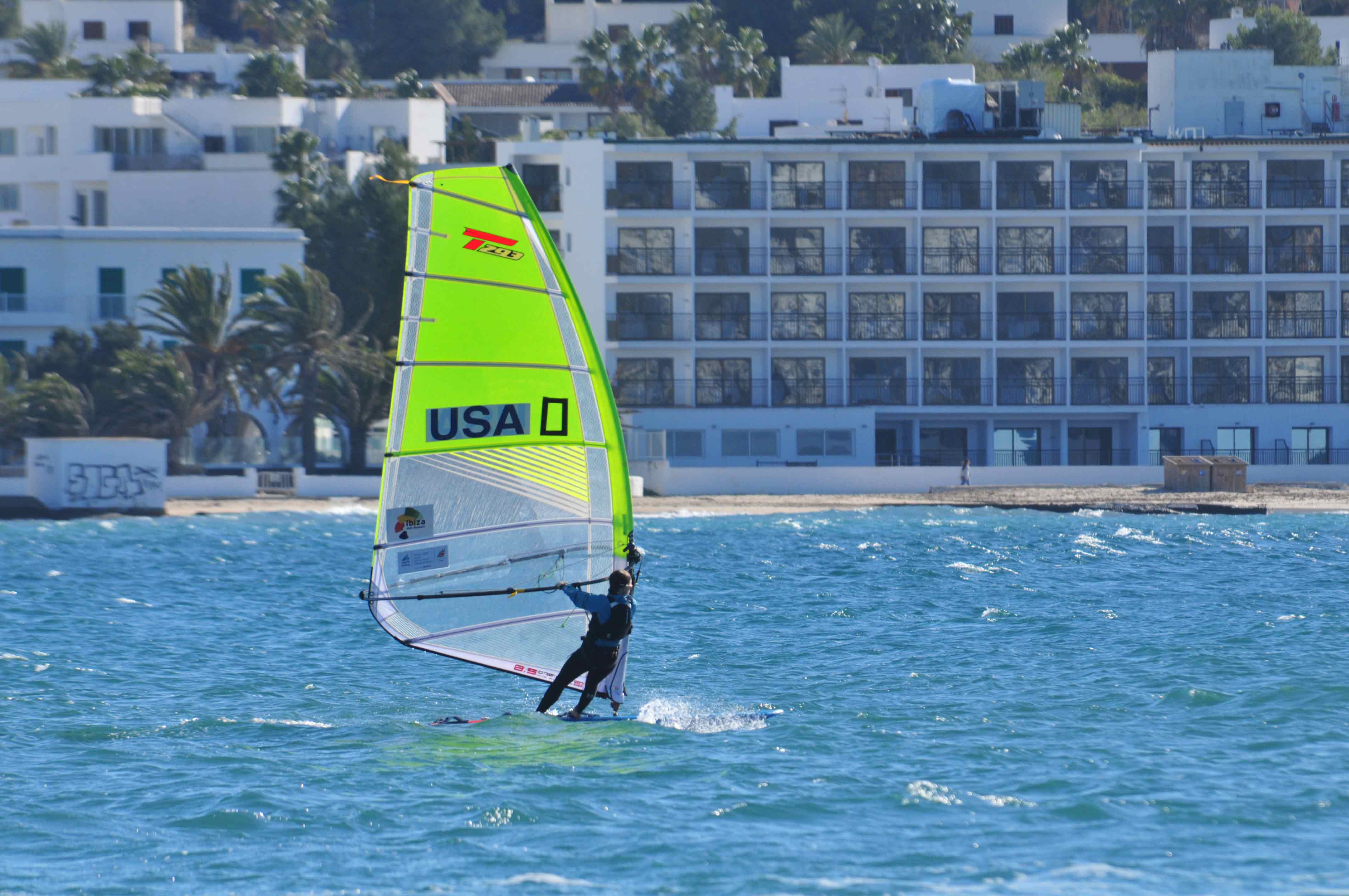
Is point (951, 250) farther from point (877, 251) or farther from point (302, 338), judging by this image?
point (302, 338)

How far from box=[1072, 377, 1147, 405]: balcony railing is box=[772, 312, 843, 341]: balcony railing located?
980 centimetres

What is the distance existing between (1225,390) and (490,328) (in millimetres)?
56827

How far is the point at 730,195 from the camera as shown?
6562 cm

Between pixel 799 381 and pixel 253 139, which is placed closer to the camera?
pixel 799 381

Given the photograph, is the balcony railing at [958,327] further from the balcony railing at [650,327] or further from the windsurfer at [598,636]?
the windsurfer at [598,636]

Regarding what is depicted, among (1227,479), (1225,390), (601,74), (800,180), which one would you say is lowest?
(1227,479)

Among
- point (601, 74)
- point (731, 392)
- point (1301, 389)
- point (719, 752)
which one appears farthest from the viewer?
point (601, 74)

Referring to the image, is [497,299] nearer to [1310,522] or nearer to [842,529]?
[842,529]

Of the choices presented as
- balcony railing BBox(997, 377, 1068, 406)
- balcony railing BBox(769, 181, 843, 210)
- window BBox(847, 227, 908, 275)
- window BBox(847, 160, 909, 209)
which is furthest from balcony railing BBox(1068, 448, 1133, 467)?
balcony railing BBox(769, 181, 843, 210)

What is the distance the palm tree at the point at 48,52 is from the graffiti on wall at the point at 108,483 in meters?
46.2

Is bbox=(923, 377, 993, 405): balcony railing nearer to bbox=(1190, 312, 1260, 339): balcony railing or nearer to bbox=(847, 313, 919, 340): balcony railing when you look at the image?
bbox=(847, 313, 919, 340): balcony railing

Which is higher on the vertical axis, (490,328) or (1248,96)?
(1248,96)

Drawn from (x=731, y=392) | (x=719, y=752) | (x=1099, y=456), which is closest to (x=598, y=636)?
(x=719, y=752)

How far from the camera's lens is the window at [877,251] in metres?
65.6
